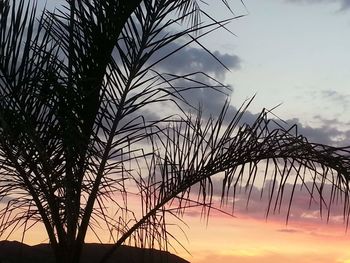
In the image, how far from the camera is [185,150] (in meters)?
5.37

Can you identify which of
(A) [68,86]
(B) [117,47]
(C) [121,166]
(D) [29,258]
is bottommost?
(D) [29,258]

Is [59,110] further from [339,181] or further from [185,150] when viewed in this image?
[339,181]

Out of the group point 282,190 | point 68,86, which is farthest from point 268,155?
point 68,86

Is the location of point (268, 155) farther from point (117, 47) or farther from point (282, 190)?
point (117, 47)

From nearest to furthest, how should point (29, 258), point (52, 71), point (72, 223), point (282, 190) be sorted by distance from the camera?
point (282, 190), point (52, 71), point (72, 223), point (29, 258)

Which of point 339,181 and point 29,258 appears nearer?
point 339,181

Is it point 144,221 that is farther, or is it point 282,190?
point 144,221

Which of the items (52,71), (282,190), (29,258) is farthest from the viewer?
(29,258)

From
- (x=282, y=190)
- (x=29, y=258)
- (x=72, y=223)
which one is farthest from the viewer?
(x=29, y=258)

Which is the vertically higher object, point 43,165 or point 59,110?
point 59,110

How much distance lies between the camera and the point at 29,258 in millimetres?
7707

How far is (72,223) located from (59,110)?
101 cm

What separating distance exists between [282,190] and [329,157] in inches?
17.2

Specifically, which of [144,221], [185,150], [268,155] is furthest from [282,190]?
[144,221]
